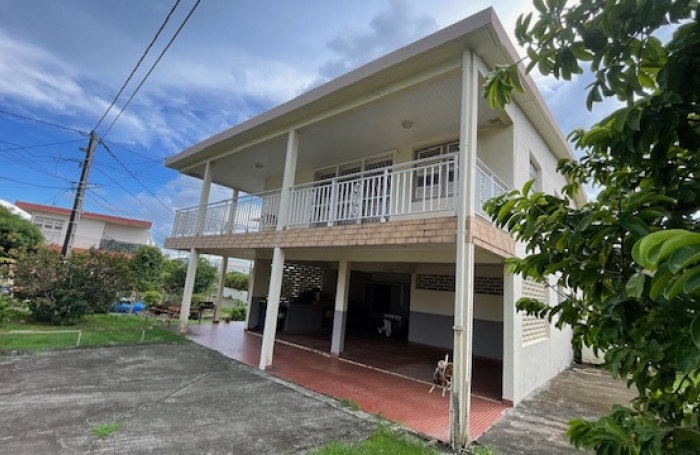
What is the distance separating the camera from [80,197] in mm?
15656

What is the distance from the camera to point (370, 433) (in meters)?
4.68

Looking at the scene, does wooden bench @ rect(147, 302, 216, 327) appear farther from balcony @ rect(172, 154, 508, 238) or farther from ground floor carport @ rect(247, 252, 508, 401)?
balcony @ rect(172, 154, 508, 238)

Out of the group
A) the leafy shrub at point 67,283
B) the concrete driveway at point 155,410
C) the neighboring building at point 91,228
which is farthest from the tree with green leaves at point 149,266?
the neighboring building at point 91,228

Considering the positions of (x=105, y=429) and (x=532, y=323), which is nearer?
(x=105, y=429)

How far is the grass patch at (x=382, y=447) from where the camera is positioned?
13.3ft

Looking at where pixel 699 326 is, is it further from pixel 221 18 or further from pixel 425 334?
pixel 425 334

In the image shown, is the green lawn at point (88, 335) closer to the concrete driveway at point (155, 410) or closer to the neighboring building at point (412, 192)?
the concrete driveway at point (155, 410)

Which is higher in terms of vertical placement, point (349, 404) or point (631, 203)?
point (631, 203)

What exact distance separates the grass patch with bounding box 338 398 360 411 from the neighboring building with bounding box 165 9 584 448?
1.72 meters

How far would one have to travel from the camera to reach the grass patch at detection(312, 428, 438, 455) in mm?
4066

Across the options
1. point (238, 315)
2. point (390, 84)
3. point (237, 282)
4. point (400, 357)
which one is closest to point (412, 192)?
point (390, 84)

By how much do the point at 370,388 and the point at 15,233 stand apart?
17868 millimetres

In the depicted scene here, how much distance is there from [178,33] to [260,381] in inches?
298

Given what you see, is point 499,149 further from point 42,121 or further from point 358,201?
point 42,121
